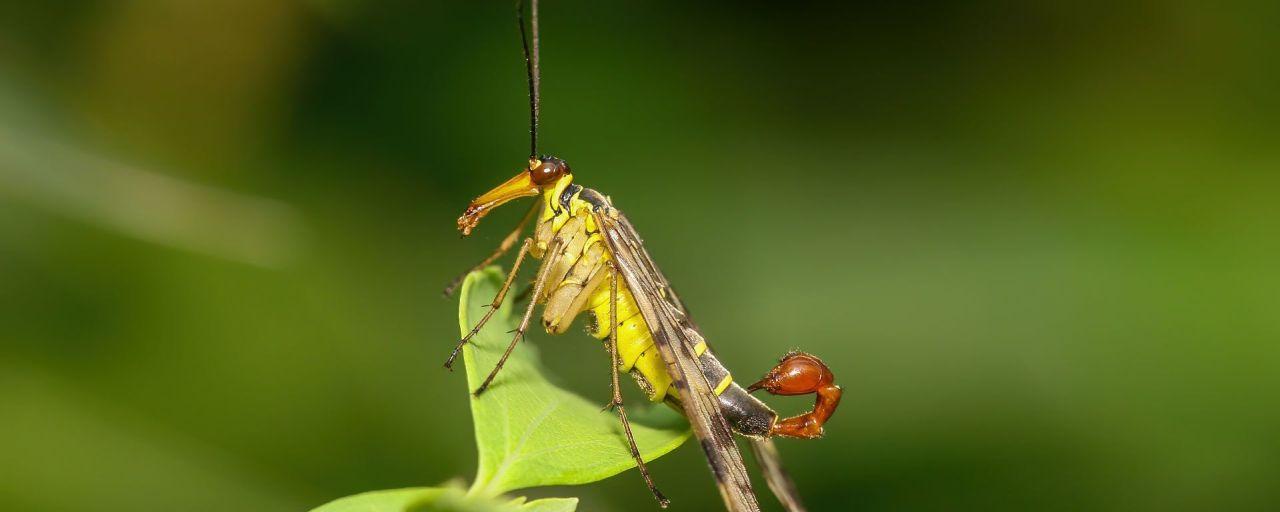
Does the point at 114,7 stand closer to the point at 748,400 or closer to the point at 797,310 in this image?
the point at 748,400

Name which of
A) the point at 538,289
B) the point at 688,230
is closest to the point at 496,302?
the point at 538,289

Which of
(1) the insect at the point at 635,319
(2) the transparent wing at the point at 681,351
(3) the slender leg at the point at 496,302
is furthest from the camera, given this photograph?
(1) the insect at the point at 635,319

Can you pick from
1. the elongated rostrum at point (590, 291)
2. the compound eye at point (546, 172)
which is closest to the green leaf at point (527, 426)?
the elongated rostrum at point (590, 291)

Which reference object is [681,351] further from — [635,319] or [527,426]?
[527,426]

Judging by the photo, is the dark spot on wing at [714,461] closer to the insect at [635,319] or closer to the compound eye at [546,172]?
the insect at [635,319]

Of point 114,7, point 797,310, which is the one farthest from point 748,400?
point 114,7

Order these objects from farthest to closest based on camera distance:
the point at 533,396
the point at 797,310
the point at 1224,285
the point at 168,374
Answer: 1. the point at 797,310
2. the point at 1224,285
3. the point at 168,374
4. the point at 533,396
